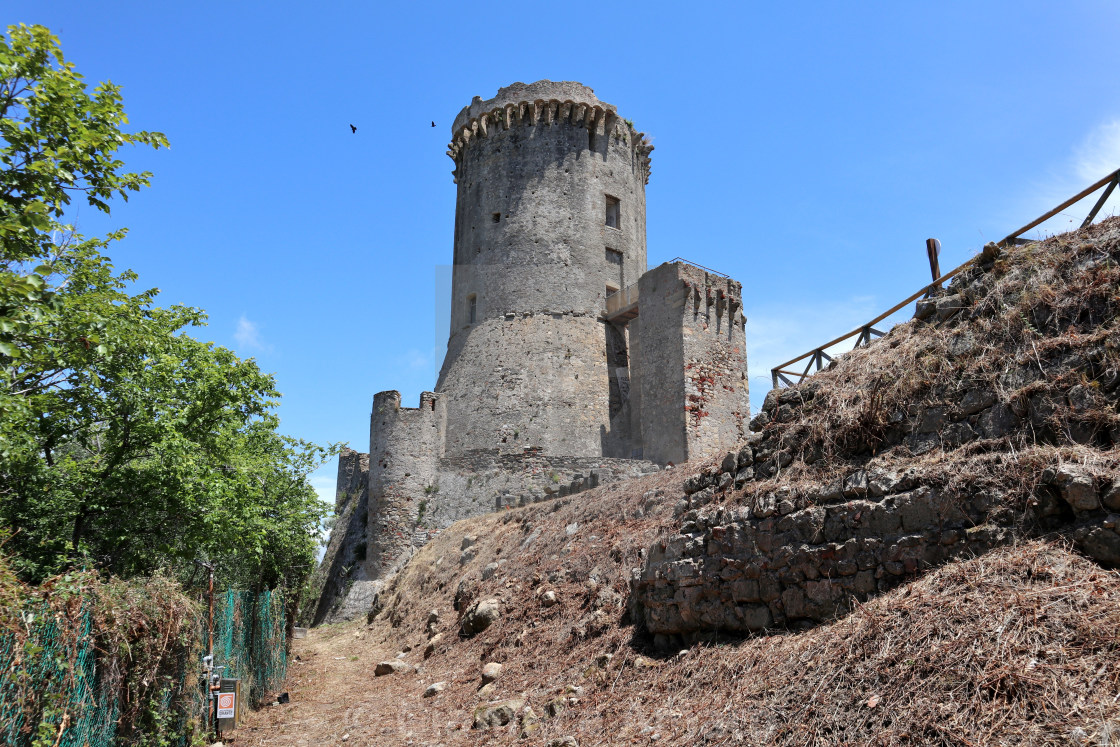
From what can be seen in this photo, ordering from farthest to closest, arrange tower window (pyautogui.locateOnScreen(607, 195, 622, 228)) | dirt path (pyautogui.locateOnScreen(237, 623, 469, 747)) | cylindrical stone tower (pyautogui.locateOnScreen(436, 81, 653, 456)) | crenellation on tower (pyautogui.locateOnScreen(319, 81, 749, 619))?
tower window (pyautogui.locateOnScreen(607, 195, 622, 228)) → cylindrical stone tower (pyautogui.locateOnScreen(436, 81, 653, 456)) → crenellation on tower (pyautogui.locateOnScreen(319, 81, 749, 619)) → dirt path (pyautogui.locateOnScreen(237, 623, 469, 747))

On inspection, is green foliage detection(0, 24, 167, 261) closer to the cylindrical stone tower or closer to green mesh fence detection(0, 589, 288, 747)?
green mesh fence detection(0, 589, 288, 747)

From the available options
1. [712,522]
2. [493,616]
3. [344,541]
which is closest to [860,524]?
[712,522]

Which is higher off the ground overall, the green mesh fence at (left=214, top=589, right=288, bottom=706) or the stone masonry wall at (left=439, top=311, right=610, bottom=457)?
the stone masonry wall at (left=439, top=311, right=610, bottom=457)

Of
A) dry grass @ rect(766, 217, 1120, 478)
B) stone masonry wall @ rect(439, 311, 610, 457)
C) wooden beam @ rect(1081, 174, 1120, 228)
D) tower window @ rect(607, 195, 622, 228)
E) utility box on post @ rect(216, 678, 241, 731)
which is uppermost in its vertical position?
tower window @ rect(607, 195, 622, 228)

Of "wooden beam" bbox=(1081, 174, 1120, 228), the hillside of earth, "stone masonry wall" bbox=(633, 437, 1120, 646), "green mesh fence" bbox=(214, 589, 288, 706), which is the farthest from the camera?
"green mesh fence" bbox=(214, 589, 288, 706)

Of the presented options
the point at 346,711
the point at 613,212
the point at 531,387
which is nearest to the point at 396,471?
the point at 531,387

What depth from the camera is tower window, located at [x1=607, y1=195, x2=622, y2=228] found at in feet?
99.2

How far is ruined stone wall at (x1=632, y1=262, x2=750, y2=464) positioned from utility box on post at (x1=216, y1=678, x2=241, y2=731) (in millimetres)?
16248

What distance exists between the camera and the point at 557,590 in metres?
11.7

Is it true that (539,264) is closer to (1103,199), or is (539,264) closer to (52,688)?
(1103,199)

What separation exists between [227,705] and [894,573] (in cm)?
760

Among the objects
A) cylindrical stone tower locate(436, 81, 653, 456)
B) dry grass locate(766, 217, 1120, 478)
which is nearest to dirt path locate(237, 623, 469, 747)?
dry grass locate(766, 217, 1120, 478)

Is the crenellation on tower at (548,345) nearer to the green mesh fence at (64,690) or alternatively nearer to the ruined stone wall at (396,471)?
the ruined stone wall at (396,471)

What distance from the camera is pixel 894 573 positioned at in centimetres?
600
